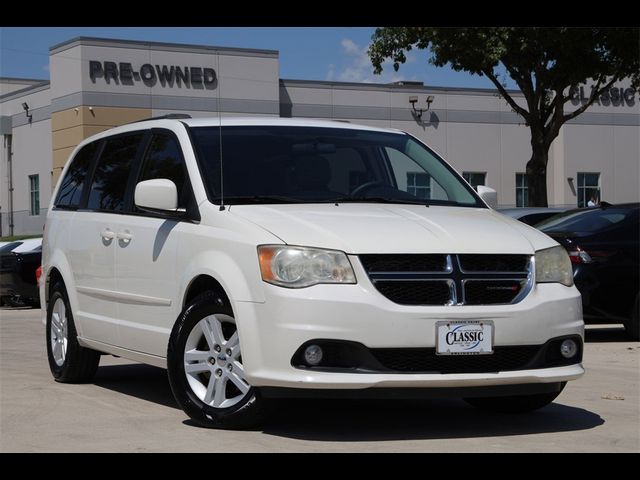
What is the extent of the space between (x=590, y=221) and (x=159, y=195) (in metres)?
6.50

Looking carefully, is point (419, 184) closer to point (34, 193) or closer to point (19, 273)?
point (19, 273)

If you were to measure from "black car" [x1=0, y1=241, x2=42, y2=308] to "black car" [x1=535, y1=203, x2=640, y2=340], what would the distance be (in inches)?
377

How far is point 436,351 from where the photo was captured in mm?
6234

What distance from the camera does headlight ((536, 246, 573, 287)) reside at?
263 inches

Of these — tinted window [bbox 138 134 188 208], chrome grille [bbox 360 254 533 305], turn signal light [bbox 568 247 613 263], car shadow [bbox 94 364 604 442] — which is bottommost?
car shadow [bbox 94 364 604 442]

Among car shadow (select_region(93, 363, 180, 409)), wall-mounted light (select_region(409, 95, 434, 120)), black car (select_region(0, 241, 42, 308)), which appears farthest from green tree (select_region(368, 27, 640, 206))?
wall-mounted light (select_region(409, 95, 434, 120))

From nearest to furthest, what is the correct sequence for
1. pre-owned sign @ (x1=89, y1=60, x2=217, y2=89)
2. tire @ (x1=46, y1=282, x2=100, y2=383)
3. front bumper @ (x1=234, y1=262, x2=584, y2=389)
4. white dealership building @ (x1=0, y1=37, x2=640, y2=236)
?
1. front bumper @ (x1=234, y1=262, x2=584, y2=389)
2. tire @ (x1=46, y1=282, x2=100, y2=383)
3. pre-owned sign @ (x1=89, y1=60, x2=217, y2=89)
4. white dealership building @ (x1=0, y1=37, x2=640, y2=236)

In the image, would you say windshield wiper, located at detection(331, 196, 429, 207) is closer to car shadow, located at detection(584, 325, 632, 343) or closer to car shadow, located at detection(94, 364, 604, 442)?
car shadow, located at detection(94, 364, 604, 442)

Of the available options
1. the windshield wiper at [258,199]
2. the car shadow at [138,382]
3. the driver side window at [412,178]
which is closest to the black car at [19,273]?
the car shadow at [138,382]

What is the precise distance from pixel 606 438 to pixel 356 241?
5.68ft

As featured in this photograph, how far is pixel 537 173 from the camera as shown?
27.9 m

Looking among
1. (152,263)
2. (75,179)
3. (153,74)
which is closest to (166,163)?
(152,263)
